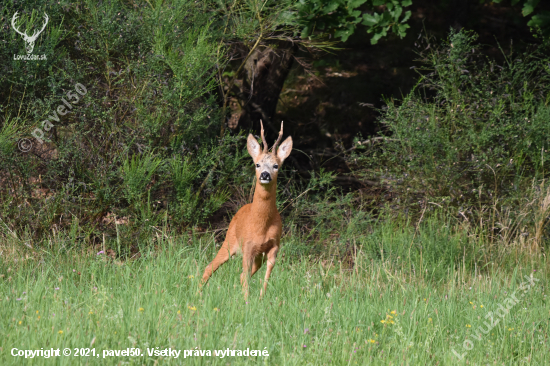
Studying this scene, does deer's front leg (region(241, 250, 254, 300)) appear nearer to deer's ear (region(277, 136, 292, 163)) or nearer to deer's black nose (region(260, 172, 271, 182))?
deer's black nose (region(260, 172, 271, 182))

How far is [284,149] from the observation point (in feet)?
15.0

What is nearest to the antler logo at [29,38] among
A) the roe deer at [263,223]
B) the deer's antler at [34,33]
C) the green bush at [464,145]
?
the deer's antler at [34,33]

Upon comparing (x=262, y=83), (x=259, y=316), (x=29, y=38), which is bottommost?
(x=259, y=316)

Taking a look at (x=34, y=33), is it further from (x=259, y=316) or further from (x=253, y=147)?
(x=259, y=316)

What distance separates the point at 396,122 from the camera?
307 inches

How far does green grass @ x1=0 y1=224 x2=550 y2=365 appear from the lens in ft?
11.3

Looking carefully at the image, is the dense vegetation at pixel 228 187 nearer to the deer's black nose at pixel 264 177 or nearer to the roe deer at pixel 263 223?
the roe deer at pixel 263 223

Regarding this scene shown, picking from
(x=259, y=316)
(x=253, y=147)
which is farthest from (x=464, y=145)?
(x=259, y=316)

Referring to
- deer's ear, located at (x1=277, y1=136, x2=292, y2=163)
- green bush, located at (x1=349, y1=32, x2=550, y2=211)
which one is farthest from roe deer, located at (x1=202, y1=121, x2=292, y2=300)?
green bush, located at (x1=349, y1=32, x2=550, y2=211)

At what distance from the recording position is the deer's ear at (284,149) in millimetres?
4520

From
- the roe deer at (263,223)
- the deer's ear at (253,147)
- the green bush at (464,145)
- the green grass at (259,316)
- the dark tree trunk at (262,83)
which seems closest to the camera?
the green grass at (259,316)

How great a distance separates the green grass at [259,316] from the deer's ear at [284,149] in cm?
103

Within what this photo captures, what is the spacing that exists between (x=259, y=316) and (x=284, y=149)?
1326mm

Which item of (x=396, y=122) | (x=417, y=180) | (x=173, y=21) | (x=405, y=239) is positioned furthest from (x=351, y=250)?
(x=173, y=21)
